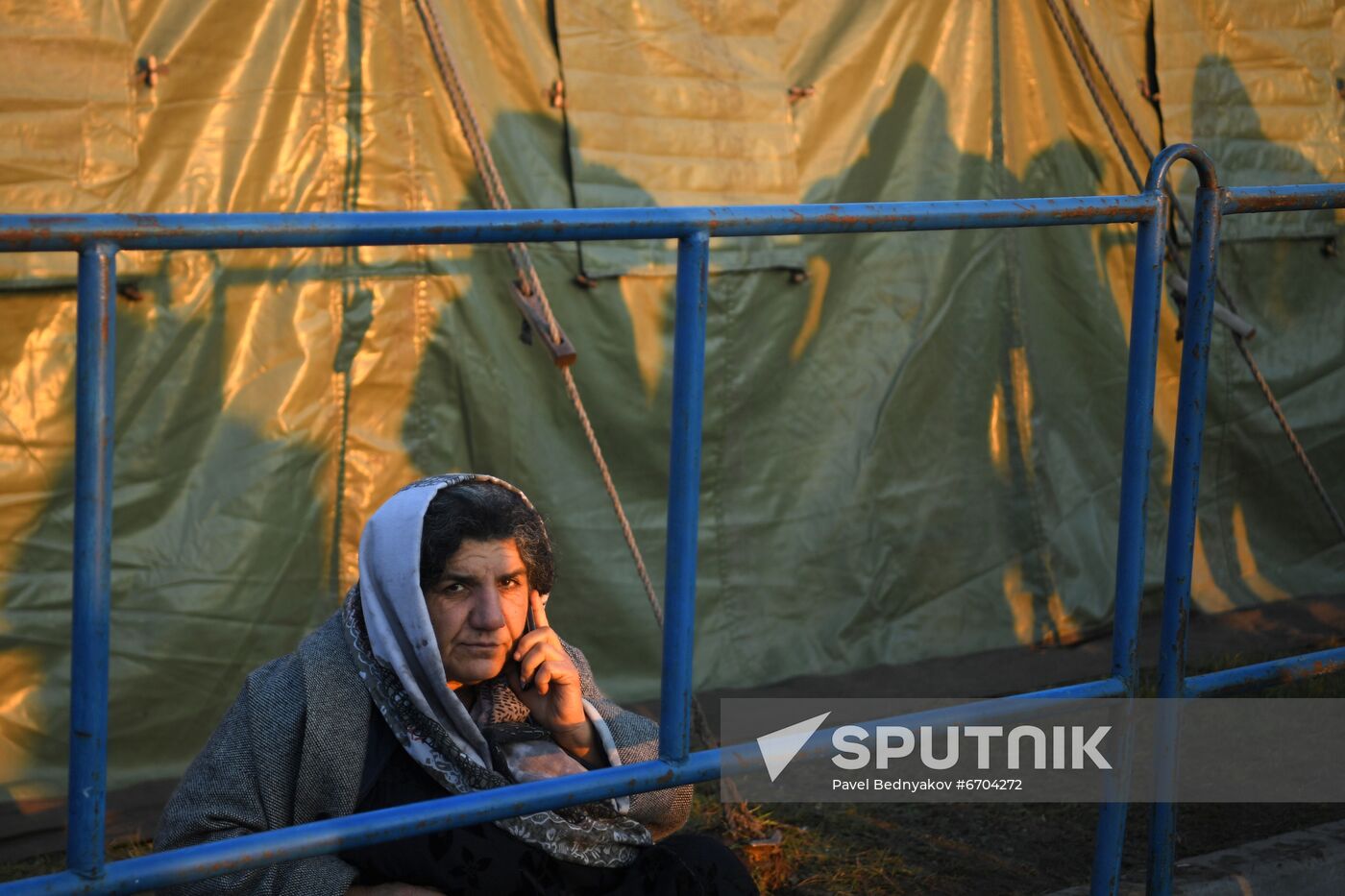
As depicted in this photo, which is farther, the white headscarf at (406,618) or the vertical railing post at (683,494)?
the white headscarf at (406,618)

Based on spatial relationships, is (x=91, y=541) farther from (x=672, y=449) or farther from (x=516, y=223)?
(x=672, y=449)

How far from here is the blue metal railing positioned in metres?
1.50

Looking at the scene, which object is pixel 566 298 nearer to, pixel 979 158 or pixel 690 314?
pixel 979 158

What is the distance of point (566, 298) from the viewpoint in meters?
4.00

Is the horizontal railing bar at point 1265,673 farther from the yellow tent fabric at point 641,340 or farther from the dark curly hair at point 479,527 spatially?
Result: the yellow tent fabric at point 641,340

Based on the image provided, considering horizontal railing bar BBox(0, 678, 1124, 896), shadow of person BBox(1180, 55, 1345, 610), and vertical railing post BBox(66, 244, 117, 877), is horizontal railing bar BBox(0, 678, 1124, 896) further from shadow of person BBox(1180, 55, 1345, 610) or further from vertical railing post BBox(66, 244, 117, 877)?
shadow of person BBox(1180, 55, 1345, 610)

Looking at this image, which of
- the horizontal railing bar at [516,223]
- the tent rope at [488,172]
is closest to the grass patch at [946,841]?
the tent rope at [488,172]

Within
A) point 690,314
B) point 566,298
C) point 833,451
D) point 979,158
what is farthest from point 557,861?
point 979,158

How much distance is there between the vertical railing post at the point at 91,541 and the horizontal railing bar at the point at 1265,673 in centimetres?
153

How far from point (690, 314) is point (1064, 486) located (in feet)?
10.7

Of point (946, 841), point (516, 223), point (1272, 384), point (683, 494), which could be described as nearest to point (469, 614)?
point (683, 494)

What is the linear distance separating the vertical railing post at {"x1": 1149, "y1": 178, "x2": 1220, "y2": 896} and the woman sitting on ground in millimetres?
678

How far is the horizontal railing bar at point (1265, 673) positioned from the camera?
2.28 m

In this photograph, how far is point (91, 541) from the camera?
1495 mm
